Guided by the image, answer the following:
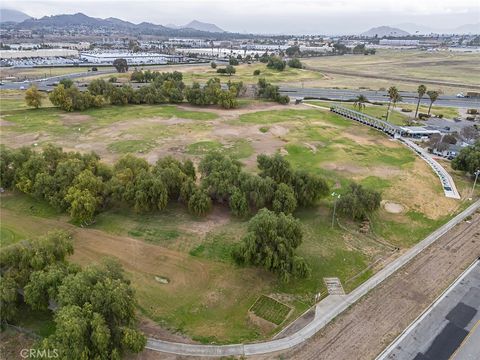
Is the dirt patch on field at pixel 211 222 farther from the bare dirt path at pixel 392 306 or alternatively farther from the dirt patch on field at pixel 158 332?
the bare dirt path at pixel 392 306

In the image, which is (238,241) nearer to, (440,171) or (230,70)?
(440,171)

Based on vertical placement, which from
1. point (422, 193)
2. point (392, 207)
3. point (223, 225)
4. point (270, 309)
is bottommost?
point (270, 309)

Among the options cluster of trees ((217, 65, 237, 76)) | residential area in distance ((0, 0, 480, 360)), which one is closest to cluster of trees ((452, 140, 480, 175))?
residential area in distance ((0, 0, 480, 360))

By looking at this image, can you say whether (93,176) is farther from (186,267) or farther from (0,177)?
(186,267)

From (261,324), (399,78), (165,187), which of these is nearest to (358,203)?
(261,324)

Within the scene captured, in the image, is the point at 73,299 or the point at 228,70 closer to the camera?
the point at 73,299

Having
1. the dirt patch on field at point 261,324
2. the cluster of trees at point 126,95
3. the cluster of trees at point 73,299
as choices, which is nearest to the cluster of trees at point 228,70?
the cluster of trees at point 126,95

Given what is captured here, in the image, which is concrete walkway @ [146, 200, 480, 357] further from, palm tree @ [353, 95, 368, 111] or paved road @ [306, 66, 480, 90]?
paved road @ [306, 66, 480, 90]
